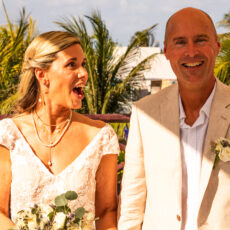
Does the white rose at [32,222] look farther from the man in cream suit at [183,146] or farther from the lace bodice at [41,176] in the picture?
the lace bodice at [41,176]

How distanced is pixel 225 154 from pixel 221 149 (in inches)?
1.8

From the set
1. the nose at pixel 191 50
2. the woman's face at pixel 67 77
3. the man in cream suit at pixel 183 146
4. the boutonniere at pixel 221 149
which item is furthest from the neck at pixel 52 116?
the boutonniere at pixel 221 149

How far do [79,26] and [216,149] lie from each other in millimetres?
9248

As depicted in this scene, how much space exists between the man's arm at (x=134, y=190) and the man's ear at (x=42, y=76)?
69cm

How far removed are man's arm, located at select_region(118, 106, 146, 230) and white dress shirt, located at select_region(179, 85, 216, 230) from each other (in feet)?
0.78

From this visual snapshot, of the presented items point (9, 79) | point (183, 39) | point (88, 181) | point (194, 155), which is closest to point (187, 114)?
point (194, 155)

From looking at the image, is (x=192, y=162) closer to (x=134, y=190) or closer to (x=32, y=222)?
(x=134, y=190)

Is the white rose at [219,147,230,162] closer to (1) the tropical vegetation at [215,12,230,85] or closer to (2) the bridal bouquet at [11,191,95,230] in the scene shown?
(2) the bridal bouquet at [11,191,95,230]

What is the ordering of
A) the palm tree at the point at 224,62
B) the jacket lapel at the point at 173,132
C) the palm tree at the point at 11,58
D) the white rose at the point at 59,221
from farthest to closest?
the palm tree at the point at 224,62 → the palm tree at the point at 11,58 → the jacket lapel at the point at 173,132 → the white rose at the point at 59,221

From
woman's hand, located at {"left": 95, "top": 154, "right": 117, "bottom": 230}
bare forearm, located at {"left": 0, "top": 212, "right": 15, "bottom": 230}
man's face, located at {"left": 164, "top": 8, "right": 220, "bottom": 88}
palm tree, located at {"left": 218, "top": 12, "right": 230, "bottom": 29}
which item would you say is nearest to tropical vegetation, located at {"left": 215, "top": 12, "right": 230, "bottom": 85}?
palm tree, located at {"left": 218, "top": 12, "right": 230, "bottom": 29}

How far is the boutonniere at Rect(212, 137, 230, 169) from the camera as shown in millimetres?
1958

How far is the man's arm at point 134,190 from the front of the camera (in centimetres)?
221

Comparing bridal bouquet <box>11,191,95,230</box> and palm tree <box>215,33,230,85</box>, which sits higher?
bridal bouquet <box>11,191,95,230</box>

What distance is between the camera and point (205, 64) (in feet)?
6.89
